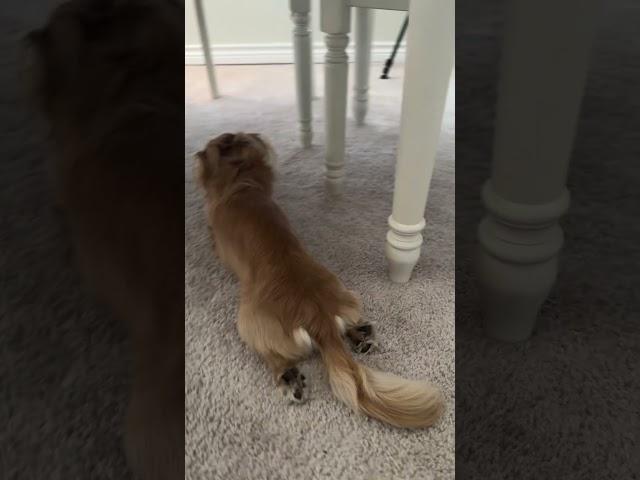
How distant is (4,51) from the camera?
0.18 m

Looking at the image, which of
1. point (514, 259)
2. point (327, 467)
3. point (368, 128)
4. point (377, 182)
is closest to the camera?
point (514, 259)

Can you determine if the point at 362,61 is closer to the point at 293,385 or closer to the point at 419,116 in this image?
the point at 419,116

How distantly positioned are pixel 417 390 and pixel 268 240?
0.30 meters

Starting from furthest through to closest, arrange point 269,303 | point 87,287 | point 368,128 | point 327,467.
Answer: point 368,128 → point 269,303 → point 327,467 → point 87,287

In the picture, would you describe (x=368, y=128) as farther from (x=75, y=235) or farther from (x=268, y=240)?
(x=75, y=235)

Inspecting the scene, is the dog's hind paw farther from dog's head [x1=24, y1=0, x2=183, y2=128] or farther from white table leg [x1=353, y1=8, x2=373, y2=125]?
white table leg [x1=353, y1=8, x2=373, y2=125]

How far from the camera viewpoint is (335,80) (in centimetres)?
99

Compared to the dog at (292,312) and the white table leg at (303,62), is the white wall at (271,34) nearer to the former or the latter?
the white table leg at (303,62)

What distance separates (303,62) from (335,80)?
0.57 ft

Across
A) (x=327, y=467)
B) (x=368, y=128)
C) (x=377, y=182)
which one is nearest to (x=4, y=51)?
(x=327, y=467)

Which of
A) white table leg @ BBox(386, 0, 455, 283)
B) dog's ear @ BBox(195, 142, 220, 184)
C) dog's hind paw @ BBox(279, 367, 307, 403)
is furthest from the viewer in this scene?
dog's ear @ BBox(195, 142, 220, 184)

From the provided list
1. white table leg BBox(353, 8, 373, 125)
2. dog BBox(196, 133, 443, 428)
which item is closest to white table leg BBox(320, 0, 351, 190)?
dog BBox(196, 133, 443, 428)

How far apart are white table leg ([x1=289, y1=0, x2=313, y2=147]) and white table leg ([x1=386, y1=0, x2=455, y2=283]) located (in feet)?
1.68

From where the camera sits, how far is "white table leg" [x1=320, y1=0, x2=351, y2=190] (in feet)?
3.05
